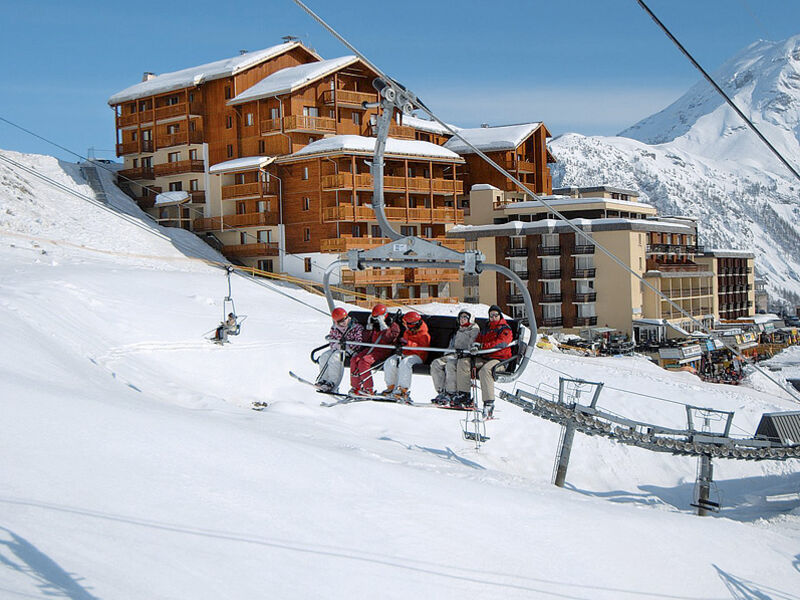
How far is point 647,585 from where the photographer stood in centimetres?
959

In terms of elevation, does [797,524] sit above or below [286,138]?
below

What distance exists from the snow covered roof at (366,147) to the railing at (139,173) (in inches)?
479

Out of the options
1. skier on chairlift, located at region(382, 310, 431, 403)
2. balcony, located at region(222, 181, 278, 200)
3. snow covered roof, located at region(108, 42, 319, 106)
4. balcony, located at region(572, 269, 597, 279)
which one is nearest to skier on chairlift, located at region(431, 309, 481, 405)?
skier on chairlift, located at region(382, 310, 431, 403)

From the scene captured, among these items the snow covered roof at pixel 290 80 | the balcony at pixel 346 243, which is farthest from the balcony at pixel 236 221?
the snow covered roof at pixel 290 80

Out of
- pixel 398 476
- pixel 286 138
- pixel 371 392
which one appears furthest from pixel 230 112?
pixel 398 476

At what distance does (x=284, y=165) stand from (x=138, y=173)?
12.3m

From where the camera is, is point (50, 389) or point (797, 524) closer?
point (50, 389)

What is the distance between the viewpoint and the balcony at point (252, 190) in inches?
1815

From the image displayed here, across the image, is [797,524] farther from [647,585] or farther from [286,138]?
[286,138]

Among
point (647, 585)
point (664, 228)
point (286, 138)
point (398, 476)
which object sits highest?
point (286, 138)

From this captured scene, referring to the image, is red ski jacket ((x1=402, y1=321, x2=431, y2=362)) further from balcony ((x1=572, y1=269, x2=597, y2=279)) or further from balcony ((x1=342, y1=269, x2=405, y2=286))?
balcony ((x1=572, y1=269, x2=597, y2=279))

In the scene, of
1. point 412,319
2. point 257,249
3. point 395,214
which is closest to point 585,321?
point 395,214

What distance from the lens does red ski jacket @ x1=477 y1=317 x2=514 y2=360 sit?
13945 millimetres

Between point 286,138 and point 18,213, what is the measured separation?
14431 mm
